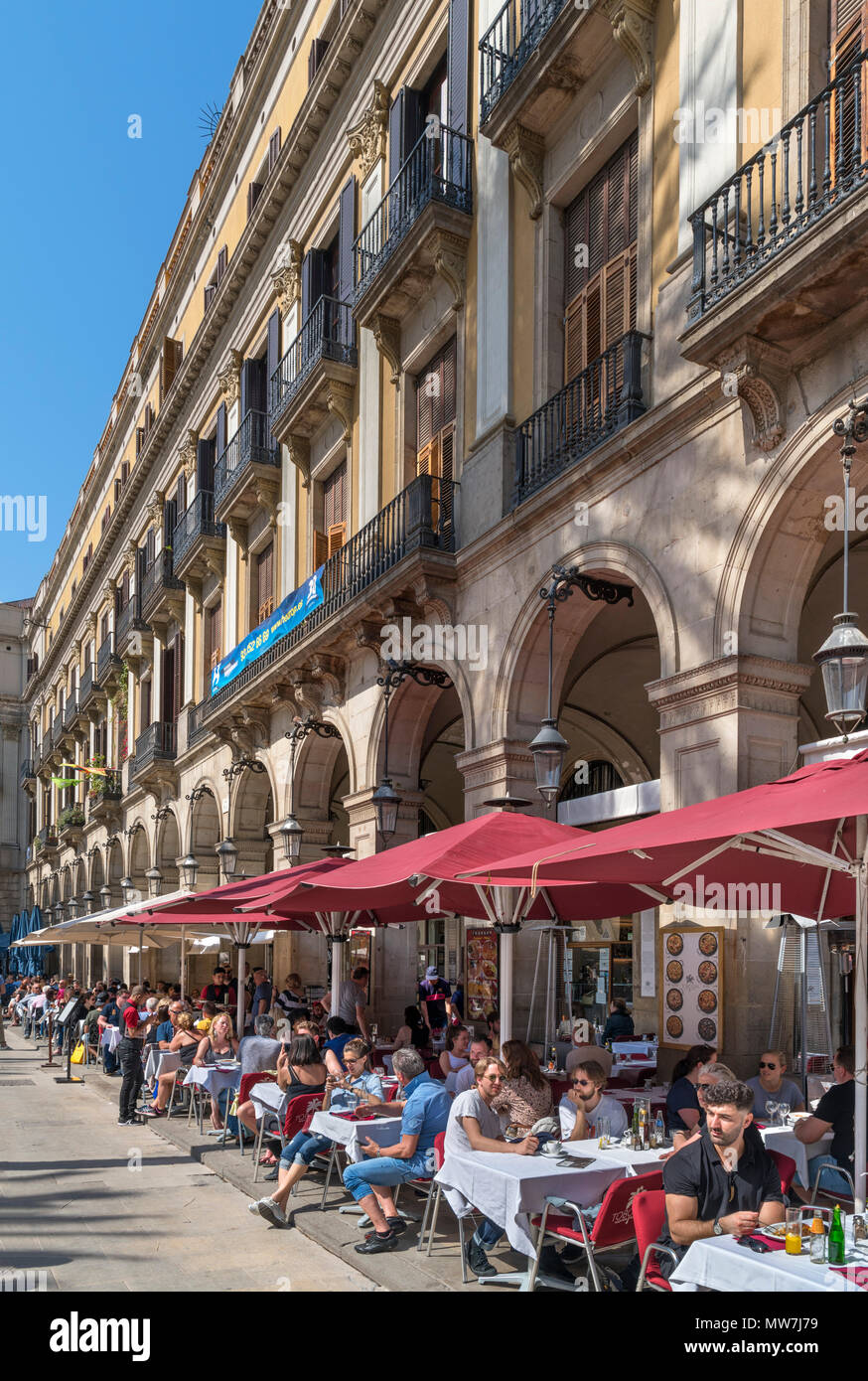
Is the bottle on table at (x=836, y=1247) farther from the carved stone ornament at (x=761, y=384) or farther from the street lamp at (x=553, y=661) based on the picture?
the carved stone ornament at (x=761, y=384)

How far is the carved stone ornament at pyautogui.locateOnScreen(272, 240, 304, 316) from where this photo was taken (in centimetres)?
2247

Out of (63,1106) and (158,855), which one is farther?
(158,855)

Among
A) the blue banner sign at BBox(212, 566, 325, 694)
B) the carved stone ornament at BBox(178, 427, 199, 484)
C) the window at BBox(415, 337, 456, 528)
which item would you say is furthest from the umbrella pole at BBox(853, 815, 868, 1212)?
the carved stone ornament at BBox(178, 427, 199, 484)

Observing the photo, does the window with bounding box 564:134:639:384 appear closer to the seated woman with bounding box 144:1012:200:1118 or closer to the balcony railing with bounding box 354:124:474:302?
the balcony railing with bounding box 354:124:474:302

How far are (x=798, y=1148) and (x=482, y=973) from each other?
7.11 meters

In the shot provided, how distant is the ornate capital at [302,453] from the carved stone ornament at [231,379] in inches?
235

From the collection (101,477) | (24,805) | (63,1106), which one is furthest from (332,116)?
(24,805)

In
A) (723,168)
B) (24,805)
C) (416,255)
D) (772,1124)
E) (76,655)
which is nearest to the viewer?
(772,1124)

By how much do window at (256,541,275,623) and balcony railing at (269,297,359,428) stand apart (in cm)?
319

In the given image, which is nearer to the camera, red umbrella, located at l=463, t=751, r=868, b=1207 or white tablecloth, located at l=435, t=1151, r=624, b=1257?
red umbrella, located at l=463, t=751, r=868, b=1207

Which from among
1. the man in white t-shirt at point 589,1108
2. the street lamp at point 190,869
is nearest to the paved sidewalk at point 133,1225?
the man in white t-shirt at point 589,1108

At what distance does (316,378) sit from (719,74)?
997 cm

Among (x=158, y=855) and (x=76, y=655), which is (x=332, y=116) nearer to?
(x=158, y=855)
